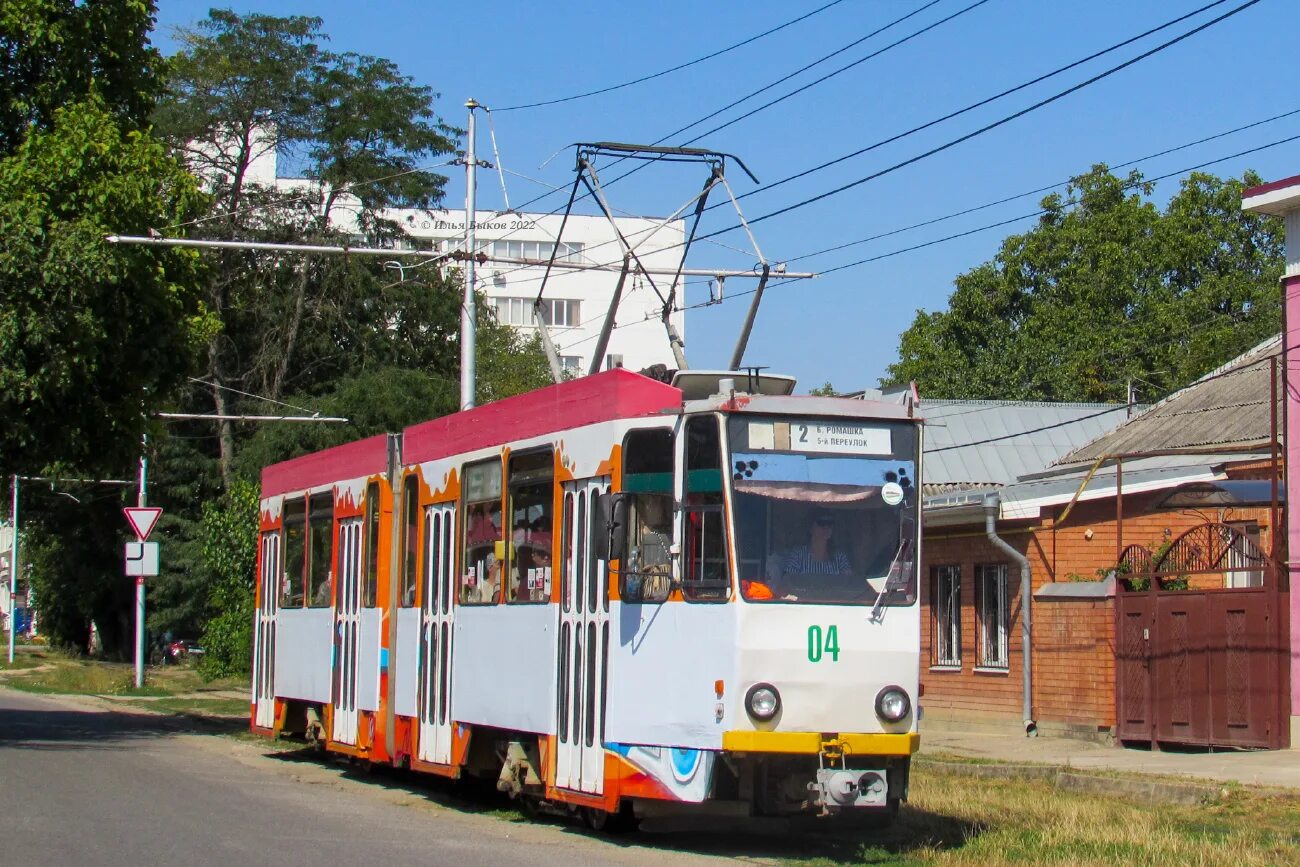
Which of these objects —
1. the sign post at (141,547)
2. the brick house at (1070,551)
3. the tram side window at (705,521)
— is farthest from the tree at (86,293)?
the tram side window at (705,521)

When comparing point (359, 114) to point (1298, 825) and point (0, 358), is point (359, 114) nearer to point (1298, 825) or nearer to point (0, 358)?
point (0, 358)

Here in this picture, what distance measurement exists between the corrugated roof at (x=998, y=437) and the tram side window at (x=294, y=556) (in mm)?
12822

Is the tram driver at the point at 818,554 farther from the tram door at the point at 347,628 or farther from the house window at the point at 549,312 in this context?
the house window at the point at 549,312

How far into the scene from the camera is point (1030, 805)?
1363 cm

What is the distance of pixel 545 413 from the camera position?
12.8m

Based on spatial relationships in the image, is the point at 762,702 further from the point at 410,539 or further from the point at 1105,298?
the point at 1105,298

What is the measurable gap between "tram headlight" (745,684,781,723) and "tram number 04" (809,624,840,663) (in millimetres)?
328

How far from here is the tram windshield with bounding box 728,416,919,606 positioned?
10.7 m

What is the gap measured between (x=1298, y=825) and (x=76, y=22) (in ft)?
57.5

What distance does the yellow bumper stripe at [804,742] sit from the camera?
1052 centimetres

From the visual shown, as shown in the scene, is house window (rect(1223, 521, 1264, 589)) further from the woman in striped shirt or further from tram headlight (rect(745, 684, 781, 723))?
tram headlight (rect(745, 684, 781, 723))

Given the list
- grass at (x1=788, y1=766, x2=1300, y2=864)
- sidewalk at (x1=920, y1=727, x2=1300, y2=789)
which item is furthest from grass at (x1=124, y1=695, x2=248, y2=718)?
grass at (x1=788, y1=766, x2=1300, y2=864)

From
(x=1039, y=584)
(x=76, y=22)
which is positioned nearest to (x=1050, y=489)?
(x=1039, y=584)

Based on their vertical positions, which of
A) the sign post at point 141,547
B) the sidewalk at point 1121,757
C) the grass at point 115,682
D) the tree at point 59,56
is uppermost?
the tree at point 59,56
